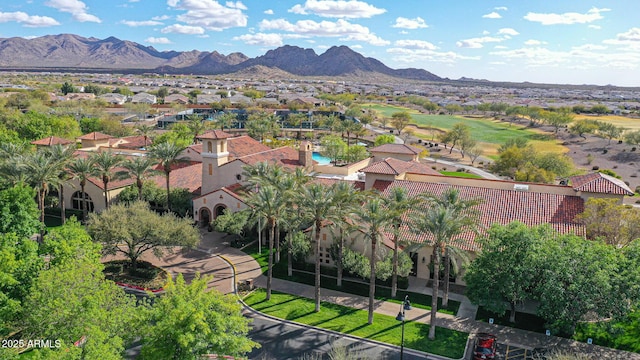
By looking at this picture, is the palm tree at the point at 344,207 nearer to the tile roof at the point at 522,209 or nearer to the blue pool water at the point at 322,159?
the tile roof at the point at 522,209

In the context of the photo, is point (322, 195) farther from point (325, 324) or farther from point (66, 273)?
point (66, 273)

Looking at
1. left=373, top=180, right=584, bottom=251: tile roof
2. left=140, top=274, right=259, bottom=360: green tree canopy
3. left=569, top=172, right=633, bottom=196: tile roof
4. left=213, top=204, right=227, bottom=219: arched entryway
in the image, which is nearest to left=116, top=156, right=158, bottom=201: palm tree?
left=213, top=204, right=227, bottom=219: arched entryway

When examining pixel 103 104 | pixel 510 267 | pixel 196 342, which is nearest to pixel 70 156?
pixel 196 342

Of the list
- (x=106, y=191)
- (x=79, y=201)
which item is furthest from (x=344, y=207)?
(x=79, y=201)

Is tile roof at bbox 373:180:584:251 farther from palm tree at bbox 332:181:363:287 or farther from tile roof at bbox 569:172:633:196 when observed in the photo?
palm tree at bbox 332:181:363:287

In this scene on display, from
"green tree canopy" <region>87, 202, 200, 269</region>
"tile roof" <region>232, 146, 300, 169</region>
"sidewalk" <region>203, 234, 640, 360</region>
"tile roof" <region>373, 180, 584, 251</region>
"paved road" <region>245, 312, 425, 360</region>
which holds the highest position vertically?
"tile roof" <region>232, 146, 300, 169</region>
